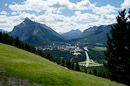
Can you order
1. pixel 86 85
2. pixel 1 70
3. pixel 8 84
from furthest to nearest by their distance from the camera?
pixel 86 85
pixel 1 70
pixel 8 84

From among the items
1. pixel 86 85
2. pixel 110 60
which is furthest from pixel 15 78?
pixel 110 60

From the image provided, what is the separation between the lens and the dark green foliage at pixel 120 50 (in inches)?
1293

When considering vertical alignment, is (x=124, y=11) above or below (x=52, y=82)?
Result: above

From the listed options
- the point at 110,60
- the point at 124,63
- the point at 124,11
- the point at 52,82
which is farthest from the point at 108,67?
the point at 52,82

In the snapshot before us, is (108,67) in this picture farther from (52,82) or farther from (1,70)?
(1,70)

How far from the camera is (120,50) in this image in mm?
33406

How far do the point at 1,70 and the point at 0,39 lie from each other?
83.3 meters

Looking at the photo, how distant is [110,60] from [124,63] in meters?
3.55

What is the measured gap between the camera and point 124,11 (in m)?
34.3

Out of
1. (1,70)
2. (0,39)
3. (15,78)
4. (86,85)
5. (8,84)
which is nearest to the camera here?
(8,84)

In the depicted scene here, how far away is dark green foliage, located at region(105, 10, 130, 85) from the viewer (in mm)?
32844

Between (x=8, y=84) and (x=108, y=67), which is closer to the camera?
(x=8, y=84)

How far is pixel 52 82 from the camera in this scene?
991 inches

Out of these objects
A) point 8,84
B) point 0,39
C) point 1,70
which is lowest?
point 8,84
